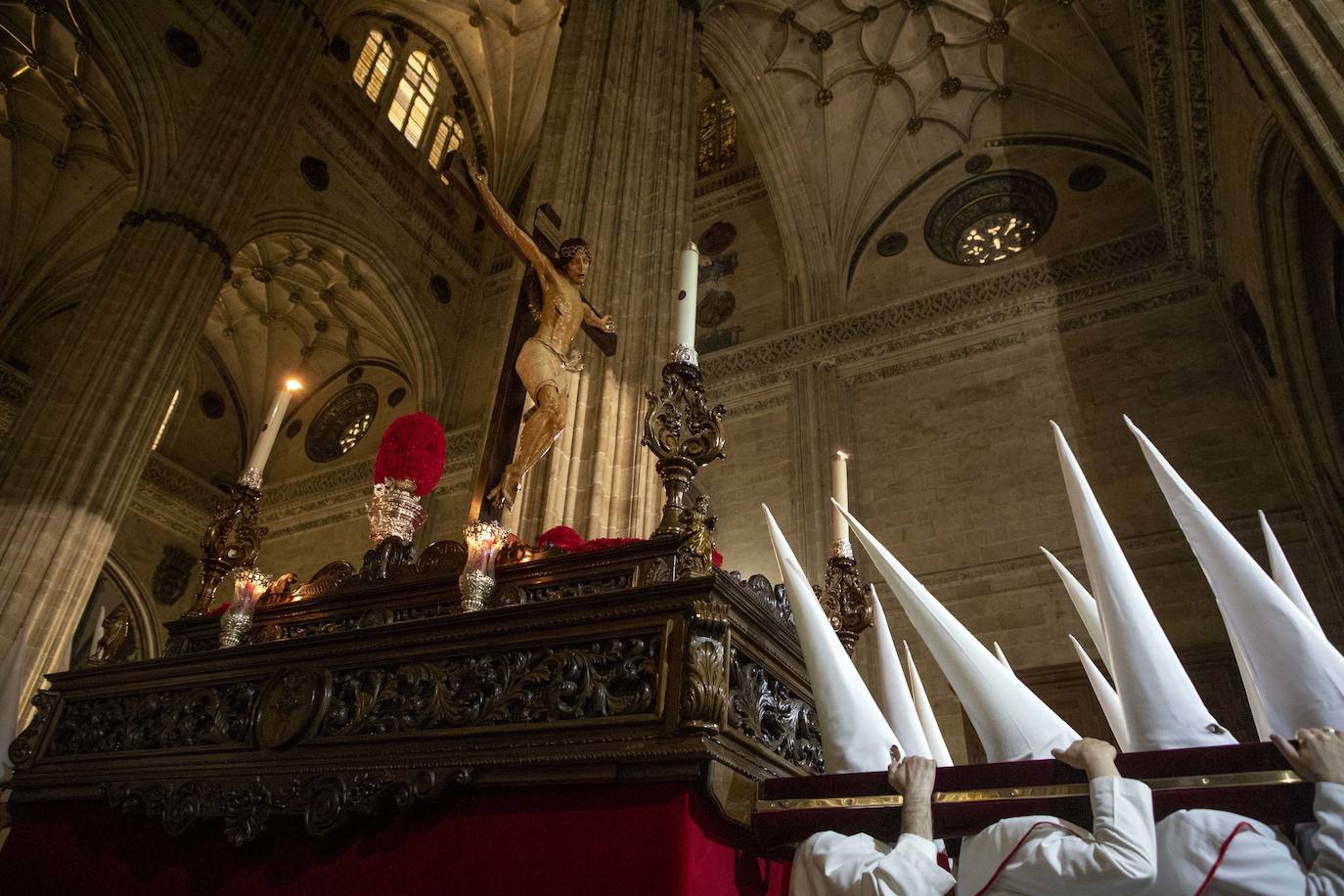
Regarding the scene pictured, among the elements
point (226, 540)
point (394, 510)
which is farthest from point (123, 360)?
point (394, 510)

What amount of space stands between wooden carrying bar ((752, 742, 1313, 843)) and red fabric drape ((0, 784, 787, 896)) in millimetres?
158

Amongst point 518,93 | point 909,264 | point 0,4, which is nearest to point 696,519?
point 909,264

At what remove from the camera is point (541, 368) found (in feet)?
12.6

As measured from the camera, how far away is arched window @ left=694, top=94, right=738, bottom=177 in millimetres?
14477

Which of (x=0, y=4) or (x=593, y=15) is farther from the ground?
(x=0, y=4)

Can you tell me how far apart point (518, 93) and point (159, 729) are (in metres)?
15.3

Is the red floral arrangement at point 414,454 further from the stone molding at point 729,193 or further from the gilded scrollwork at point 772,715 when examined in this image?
the stone molding at point 729,193

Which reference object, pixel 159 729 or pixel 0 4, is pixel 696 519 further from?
pixel 0 4

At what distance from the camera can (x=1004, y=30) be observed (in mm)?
11750

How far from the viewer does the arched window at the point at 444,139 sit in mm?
15312

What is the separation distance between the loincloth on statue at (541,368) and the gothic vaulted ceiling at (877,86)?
883cm

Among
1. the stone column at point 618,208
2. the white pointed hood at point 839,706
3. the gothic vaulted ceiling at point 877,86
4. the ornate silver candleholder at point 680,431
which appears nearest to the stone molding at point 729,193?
the gothic vaulted ceiling at point 877,86

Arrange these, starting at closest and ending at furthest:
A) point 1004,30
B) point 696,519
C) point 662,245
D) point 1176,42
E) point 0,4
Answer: point 696,519 < point 662,245 < point 1176,42 < point 0,4 < point 1004,30

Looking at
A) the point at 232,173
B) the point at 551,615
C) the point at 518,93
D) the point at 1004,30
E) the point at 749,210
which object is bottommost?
the point at 551,615
